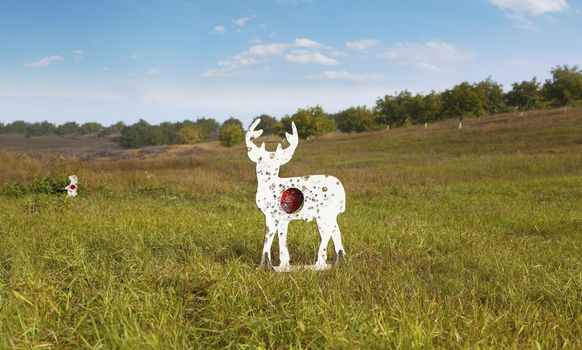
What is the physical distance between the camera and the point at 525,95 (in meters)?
61.5

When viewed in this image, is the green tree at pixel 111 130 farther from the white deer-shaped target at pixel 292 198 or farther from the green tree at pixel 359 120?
the white deer-shaped target at pixel 292 198

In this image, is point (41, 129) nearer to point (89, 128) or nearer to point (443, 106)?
point (89, 128)

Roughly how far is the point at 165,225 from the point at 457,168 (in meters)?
17.4

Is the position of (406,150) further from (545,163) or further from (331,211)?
(331,211)

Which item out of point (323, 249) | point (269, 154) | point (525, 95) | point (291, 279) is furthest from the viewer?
point (525, 95)

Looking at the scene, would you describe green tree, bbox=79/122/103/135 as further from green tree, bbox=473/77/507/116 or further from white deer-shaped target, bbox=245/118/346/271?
white deer-shaped target, bbox=245/118/346/271

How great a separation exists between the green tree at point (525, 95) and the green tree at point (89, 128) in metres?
153

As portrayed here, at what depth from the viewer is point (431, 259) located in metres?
5.49

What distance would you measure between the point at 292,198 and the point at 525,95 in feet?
219

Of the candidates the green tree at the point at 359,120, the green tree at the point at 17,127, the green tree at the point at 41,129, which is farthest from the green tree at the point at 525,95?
the green tree at the point at 17,127

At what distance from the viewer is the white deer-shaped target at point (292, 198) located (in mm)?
5133

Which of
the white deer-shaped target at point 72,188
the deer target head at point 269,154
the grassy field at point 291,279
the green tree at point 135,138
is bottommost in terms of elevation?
the grassy field at point 291,279

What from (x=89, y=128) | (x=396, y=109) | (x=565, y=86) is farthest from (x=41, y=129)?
(x=565, y=86)

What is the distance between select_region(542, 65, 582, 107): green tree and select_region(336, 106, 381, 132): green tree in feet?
88.9
